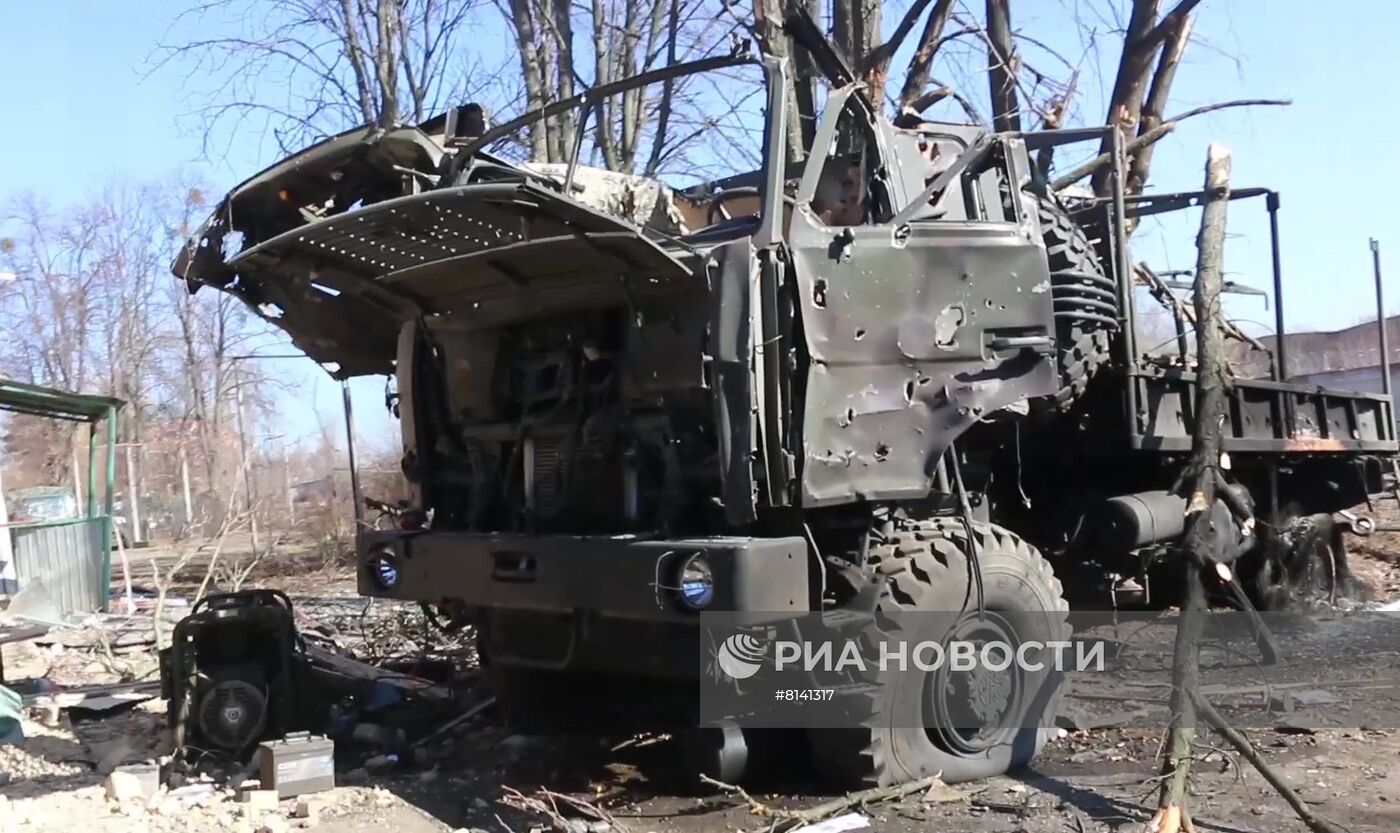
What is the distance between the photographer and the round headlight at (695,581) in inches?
173

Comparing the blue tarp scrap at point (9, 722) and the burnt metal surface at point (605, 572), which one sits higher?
the burnt metal surface at point (605, 572)

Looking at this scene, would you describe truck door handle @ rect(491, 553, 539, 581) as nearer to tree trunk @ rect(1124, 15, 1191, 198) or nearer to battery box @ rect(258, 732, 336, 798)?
battery box @ rect(258, 732, 336, 798)

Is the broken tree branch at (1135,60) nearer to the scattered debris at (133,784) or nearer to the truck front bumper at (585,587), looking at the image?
the truck front bumper at (585,587)

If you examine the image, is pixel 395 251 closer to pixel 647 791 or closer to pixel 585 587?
pixel 585 587

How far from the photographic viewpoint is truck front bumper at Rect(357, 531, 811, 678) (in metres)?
4.38

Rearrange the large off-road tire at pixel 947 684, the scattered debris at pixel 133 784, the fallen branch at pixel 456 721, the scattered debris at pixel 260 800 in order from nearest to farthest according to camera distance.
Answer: the large off-road tire at pixel 947 684
the scattered debris at pixel 260 800
the scattered debris at pixel 133 784
the fallen branch at pixel 456 721

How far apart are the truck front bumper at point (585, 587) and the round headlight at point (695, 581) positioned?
18 millimetres

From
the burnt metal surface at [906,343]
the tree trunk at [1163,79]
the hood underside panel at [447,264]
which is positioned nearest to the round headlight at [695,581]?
the burnt metal surface at [906,343]

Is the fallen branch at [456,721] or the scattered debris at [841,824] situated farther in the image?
the fallen branch at [456,721]

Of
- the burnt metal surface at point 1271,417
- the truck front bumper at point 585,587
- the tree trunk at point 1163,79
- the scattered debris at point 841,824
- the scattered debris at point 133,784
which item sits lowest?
the scattered debris at point 841,824

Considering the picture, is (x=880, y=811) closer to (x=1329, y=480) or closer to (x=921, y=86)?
(x=1329, y=480)

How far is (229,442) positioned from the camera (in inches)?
1635

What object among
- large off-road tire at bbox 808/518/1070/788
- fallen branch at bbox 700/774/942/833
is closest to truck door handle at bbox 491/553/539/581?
fallen branch at bbox 700/774/942/833

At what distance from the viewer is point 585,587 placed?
4680 millimetres
